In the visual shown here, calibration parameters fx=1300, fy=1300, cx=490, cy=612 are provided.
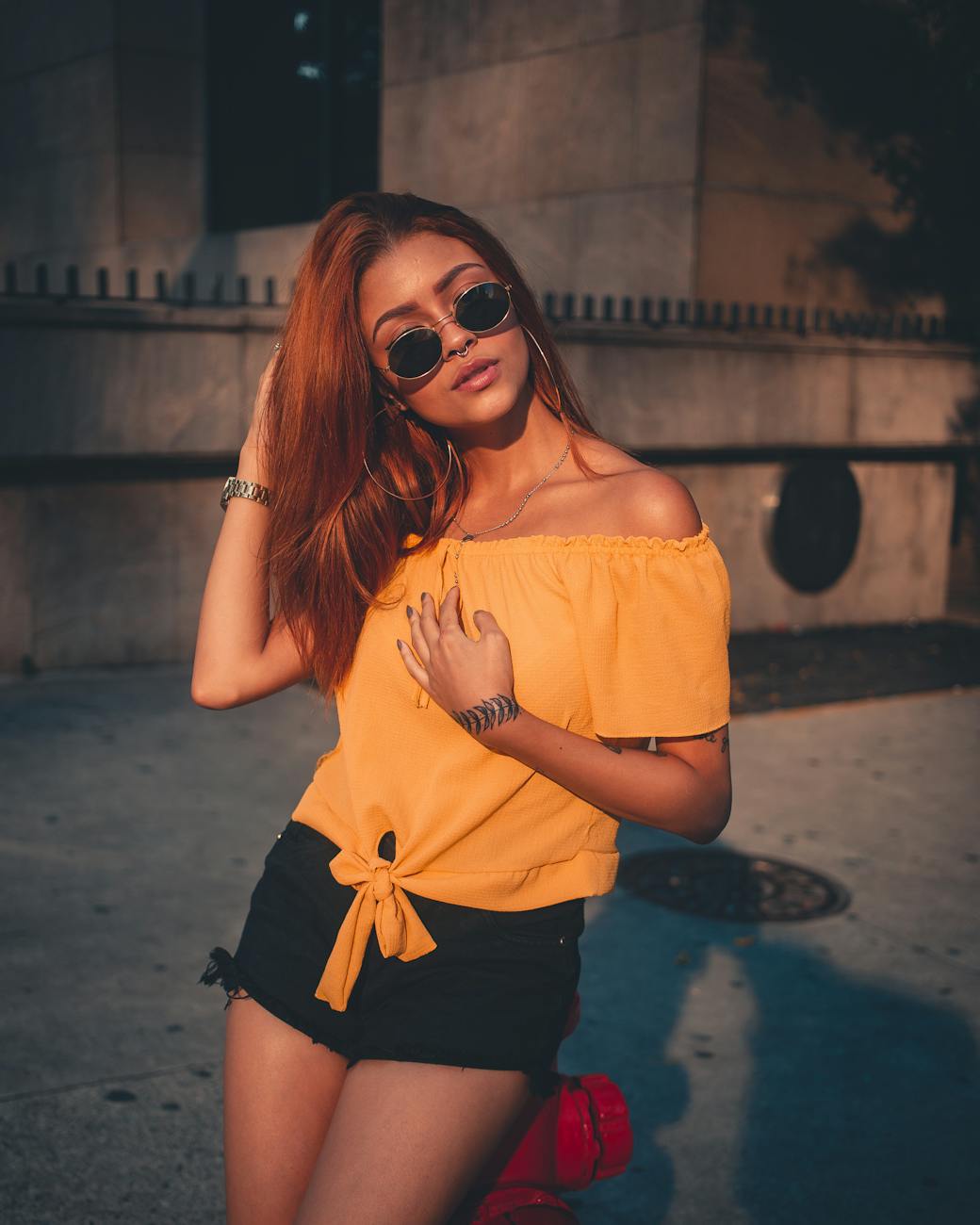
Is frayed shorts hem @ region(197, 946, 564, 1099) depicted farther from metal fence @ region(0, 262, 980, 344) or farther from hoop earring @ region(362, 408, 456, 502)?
metal fence @ region(0, 262, 980, 344)

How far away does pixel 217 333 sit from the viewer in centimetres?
834

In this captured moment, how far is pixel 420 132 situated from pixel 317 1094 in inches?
488

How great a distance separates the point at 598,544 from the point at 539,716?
0.30 m

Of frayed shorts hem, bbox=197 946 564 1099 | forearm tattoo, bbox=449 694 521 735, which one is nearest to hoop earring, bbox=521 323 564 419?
forearm tattoo, bbox=449 694 521 735

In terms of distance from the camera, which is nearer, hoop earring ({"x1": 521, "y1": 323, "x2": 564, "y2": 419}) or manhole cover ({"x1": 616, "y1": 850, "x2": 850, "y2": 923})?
hoop earring ({"x1": 521, "y1": 323, "x2": 564, "y2": 419})

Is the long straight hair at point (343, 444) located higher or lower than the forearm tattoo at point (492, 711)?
higher

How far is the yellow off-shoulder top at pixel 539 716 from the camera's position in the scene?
2.06 metres

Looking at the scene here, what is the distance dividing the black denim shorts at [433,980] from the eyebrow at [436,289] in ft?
3.01

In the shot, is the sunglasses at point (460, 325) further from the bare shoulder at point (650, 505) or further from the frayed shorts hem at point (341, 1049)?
the frayed shorts hem at point (341, 1049)

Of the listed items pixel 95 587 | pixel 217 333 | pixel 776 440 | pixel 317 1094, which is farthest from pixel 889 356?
pixel 317 1094

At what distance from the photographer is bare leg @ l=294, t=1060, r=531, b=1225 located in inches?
70.7

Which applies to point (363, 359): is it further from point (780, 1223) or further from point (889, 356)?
point (889, 356)

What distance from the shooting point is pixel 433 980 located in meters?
2.02

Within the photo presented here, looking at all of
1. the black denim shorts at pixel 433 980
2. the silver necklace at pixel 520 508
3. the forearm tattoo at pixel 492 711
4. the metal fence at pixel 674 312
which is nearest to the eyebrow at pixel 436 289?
the silver necklace at pixel 520 508
